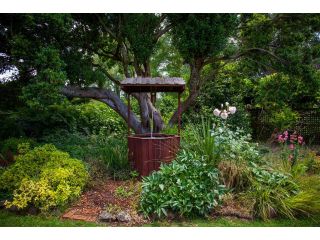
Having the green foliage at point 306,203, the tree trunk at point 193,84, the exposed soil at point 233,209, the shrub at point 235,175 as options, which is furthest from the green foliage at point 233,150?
the tree trunk at point 193,84

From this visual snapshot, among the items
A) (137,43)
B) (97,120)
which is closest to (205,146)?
(137,43)

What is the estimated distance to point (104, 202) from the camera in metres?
4.80

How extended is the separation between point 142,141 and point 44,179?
5.53 ft

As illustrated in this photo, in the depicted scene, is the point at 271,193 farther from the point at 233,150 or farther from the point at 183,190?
the point at 183,190

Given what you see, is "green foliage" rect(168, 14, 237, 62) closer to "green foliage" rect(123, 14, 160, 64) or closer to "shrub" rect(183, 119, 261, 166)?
"green foliage" rect(123, 14, 160, 64)

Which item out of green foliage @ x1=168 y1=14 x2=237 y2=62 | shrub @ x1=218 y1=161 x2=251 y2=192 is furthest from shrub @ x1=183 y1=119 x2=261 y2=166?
green foliage @ x1=168 y1=14 x2=237 y2=62

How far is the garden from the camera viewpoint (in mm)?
4477

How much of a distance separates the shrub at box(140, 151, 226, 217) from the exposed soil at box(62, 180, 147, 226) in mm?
218

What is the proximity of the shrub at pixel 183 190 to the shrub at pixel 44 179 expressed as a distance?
1.08 m

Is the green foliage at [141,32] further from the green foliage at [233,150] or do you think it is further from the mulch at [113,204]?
the mulch at [113,204]

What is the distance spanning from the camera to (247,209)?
4555 millimetres

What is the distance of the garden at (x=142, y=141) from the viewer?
448 centimetres

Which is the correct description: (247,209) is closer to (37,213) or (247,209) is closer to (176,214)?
(176,214)
